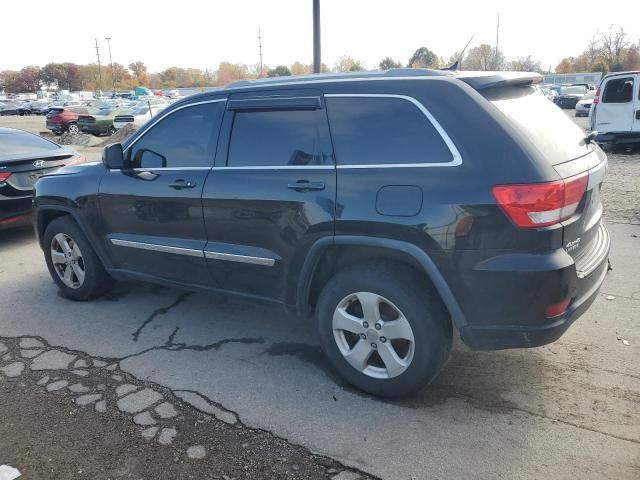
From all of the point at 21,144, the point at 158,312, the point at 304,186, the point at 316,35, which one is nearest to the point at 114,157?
the point at 158,312

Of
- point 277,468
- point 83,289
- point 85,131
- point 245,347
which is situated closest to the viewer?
point 277,468

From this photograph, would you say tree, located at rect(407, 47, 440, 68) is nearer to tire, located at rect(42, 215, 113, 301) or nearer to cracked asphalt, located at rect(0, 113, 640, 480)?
tire, located at rect(42, 215, 113, 301)

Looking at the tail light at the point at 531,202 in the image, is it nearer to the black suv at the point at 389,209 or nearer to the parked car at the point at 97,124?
the black suv at the point at 389,209

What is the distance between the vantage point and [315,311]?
11.7 feet

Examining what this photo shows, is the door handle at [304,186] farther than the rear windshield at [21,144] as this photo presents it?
No

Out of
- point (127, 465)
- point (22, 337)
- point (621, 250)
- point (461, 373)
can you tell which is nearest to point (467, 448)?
point (461, 373)

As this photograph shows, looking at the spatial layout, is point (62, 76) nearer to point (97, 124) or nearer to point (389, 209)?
point (97, 124)

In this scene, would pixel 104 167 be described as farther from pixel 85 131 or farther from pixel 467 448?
pixel 85 131

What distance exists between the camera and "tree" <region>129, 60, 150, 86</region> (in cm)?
11650

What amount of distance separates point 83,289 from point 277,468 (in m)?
3.06

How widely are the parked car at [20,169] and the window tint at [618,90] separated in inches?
499

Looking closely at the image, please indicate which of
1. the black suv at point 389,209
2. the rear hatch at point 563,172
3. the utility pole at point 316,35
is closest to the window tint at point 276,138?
the black suv at point 389,209

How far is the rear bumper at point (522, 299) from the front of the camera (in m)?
2.75

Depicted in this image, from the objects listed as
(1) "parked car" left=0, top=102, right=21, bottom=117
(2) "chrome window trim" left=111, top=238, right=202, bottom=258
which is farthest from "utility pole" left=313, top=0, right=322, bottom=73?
(1) "parked car" left=0, top=102, right=21, bottom=117
